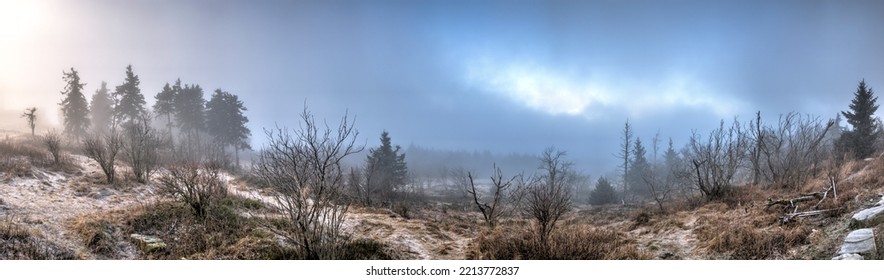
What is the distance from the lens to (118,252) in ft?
13.8

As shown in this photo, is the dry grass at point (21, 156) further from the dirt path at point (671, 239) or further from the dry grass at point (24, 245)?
the dirt path at point (671, 239)

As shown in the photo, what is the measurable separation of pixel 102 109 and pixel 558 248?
20.2 ft

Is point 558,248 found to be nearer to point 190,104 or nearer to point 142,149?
point 190,104

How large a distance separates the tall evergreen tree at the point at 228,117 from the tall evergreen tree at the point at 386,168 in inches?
57.2

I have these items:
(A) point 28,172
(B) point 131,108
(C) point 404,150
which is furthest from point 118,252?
(C) point 404,150

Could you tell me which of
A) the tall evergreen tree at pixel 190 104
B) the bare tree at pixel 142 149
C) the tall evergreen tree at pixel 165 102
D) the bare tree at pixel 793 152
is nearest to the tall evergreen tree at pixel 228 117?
the tall evergreen tree at pixel 190 104

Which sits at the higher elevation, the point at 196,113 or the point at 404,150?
the point at 196,113

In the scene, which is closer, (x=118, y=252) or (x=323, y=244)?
(x=323, y=244)

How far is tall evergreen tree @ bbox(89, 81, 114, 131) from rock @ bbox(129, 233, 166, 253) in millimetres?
1655

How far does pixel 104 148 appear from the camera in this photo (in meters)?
7.24
